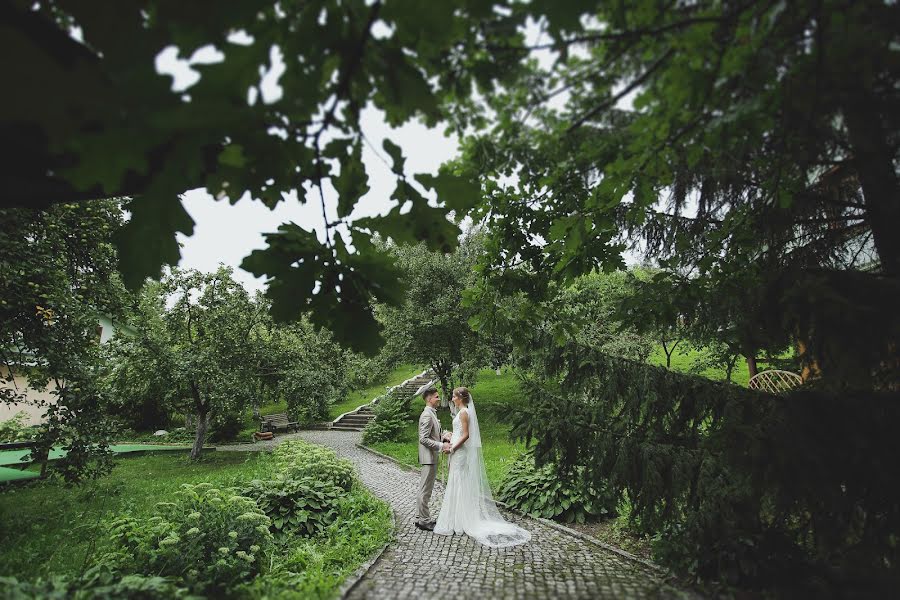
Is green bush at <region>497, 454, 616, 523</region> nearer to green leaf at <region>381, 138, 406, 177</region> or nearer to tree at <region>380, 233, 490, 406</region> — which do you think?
green leaf at <region>381, 138, 406, 177</region>

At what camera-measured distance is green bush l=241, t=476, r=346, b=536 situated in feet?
19.4

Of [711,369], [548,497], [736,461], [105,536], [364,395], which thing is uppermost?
[711,369]

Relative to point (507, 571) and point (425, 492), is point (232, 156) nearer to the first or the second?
point (507, 571)

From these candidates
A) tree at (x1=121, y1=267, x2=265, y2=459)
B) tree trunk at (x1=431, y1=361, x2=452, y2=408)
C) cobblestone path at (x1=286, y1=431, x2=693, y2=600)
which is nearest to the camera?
cobblestone path at (x1=286, y1=431, x2=693, y2=600)

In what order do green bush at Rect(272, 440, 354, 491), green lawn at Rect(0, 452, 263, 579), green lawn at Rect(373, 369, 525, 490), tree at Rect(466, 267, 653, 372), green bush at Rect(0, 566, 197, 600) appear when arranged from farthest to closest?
green bush at Rect(272, 440, 354, 491) < green lawn at Rect(0, 452, 263, 579) < green lawn at Rect(373, 369, 525, 490) < tree at Rect(466, 267, 653, 372) < green bush at Rect(0, 566, 197, 600)

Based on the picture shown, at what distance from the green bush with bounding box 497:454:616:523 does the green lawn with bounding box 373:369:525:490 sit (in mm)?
638

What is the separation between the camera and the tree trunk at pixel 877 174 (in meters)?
2.03

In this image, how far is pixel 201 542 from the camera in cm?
438

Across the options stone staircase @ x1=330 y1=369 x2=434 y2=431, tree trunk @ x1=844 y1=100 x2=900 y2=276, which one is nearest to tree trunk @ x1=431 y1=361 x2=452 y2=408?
stone staircase @ x1=330 y1=369 x2=434 y2=431

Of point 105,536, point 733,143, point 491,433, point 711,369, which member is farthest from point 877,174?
point 711,369

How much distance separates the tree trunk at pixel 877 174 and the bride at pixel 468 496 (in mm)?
4590

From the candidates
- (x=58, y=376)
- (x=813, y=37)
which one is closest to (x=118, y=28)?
(x=813, y=37)

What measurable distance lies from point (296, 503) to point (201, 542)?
1969 millimetres

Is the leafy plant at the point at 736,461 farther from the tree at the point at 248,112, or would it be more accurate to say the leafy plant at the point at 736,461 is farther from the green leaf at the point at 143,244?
the green leaf at the point at 143,244
